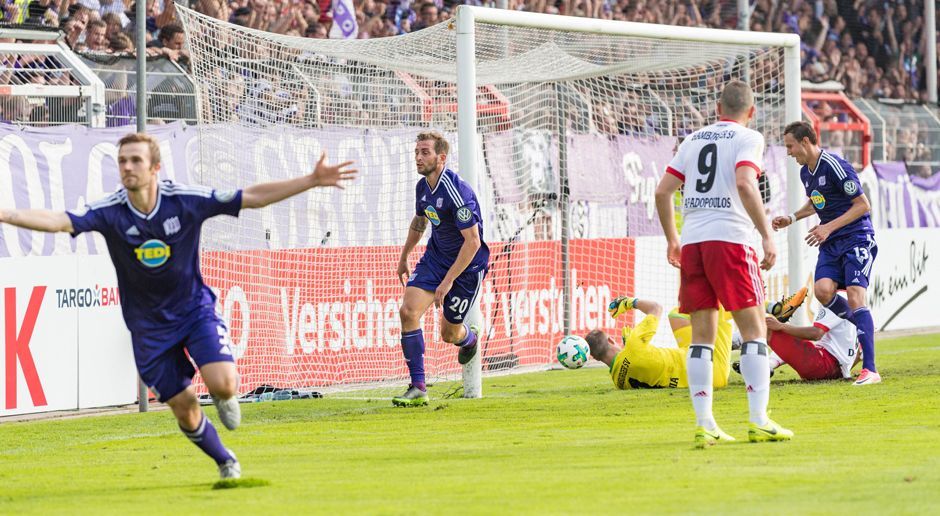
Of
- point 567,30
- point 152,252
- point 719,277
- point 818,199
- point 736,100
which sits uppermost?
point 567,30

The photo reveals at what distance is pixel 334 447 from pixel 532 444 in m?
1.30

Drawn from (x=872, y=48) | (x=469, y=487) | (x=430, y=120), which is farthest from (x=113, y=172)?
(x=872, y=48)

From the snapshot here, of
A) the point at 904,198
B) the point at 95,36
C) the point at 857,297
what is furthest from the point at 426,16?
the point at 857,297

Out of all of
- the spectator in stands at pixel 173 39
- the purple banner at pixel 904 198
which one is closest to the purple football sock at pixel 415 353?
the spectator in stands at pixel 173 39

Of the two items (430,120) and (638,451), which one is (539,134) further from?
(638,451)

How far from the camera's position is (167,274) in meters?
7.59

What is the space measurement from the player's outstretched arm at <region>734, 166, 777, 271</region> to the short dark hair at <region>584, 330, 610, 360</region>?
4503 millimetres

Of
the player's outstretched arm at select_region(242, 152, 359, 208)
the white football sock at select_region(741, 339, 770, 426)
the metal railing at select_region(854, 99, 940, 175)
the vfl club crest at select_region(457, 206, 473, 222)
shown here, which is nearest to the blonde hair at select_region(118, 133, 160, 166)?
the player's outstretched arm at select_region(242, 152, 359, 208)

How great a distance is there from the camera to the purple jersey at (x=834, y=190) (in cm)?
1266

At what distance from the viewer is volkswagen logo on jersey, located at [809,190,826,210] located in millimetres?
12852

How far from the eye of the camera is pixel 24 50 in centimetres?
1375

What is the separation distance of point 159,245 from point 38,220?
0.62 meters

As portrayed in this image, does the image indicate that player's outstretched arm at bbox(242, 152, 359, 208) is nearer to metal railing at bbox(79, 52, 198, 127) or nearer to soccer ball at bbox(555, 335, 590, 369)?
soccer ball at bbox(555, 335, 590, 369)

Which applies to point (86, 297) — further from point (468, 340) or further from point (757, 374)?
point (757, 374)
